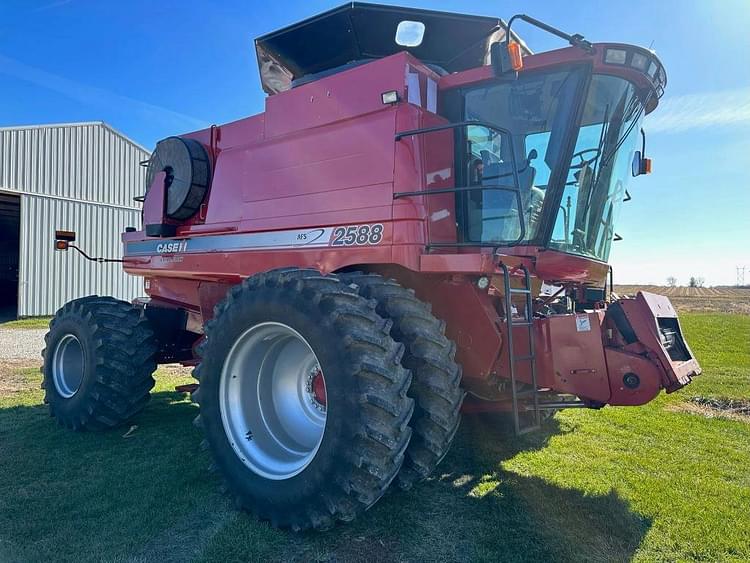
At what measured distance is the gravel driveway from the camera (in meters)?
11.1

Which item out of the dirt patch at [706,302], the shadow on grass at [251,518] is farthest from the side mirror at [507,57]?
the dirt patch at [706,302]

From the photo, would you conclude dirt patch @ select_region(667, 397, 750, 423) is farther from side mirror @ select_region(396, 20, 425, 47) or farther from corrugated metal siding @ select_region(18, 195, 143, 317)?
corrugated metal siding @ select_region(18, 195, 143, 317)

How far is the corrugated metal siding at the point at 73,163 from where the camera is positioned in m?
17.6

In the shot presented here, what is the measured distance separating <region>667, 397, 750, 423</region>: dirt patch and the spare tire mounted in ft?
19.2

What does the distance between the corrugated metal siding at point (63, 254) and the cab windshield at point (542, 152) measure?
18.3 m

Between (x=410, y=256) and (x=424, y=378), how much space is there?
916 millimetres

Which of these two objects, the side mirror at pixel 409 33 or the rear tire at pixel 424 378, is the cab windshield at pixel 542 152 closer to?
the side mirror at pixel 409 33

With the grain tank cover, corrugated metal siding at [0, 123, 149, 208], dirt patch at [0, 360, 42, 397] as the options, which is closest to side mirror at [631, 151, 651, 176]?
the grain tank cover

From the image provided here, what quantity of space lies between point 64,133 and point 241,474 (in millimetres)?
19109

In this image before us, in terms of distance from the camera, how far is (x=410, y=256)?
149 inches

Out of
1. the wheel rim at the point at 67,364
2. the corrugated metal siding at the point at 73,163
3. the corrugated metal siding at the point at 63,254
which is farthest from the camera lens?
the corrugated metal siding at the point at 63,254

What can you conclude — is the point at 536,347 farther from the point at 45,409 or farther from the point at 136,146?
the point at 136,146

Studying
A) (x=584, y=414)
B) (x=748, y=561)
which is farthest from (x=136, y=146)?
(x=748, y=561)

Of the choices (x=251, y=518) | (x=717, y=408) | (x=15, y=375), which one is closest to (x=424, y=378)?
(x=251, y=518)
